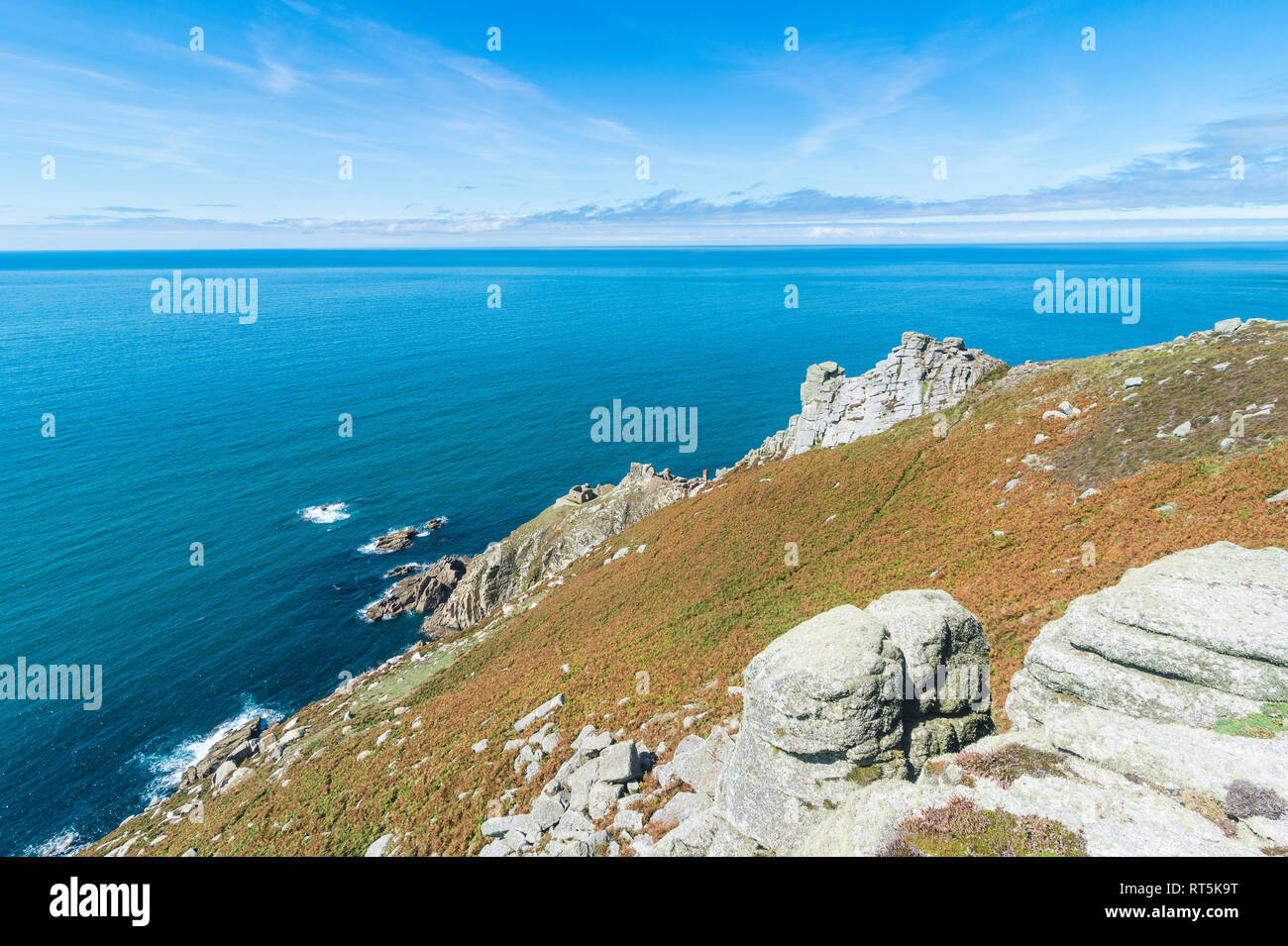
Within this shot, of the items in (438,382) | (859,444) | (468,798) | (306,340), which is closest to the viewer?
(468,798)

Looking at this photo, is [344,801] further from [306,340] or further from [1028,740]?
[306,340]

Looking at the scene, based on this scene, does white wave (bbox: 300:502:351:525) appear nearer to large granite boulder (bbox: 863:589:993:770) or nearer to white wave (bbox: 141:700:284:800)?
white wave (bbox: 141:700:284:800)

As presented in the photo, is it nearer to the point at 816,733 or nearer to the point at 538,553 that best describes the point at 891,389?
the point at 538,553

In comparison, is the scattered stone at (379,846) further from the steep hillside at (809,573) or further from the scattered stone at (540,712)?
the scattered stone at (540,712)

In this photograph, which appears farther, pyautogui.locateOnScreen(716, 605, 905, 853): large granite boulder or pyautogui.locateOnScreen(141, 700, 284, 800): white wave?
pyautogui.locateOnScreen(141, 700, 284, 800): white wave

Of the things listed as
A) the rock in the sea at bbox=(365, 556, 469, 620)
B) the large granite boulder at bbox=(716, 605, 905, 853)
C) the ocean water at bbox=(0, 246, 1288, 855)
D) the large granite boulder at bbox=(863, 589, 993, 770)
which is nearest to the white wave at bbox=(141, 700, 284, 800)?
the ocean water at bbox=(0, 246, 1288, 855)

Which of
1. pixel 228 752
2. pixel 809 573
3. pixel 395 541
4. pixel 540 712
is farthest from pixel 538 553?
pixel 809 573
